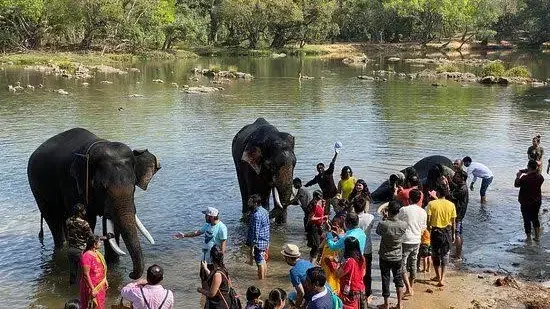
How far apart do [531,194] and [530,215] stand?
1.96ft

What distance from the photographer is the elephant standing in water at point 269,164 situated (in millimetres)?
13266

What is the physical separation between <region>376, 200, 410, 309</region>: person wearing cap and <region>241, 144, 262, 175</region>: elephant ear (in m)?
4.55

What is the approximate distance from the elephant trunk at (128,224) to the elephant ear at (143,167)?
33.2 inches

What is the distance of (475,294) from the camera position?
34.3 feet

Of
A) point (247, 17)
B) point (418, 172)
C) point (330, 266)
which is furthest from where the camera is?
point (247, 17)

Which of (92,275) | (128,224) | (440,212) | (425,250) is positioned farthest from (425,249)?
(92,275)

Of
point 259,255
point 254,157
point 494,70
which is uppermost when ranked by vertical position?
point 494,70

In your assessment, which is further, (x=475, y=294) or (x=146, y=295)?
(x=475, y=294)

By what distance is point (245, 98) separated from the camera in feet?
128

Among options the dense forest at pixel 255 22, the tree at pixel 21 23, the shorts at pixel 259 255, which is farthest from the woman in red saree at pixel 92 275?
the dense forest at pixel 255 22

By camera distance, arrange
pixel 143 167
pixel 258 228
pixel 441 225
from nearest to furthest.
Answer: pixel 441 225, pixel 258 228, pixel 143 167

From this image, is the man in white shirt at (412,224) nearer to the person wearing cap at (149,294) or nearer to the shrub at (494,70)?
the person wearing cap at (149,294)

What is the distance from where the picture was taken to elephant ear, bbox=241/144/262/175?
1374 cm

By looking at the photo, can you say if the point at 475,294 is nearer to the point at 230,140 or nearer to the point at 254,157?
the point at 254,157
